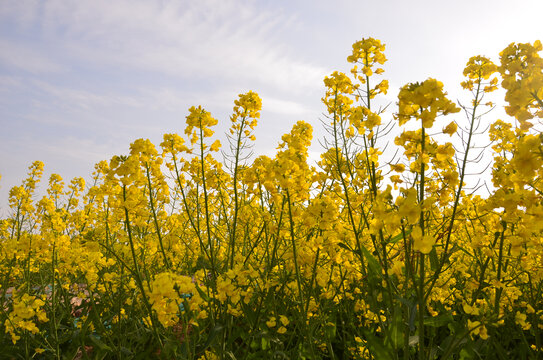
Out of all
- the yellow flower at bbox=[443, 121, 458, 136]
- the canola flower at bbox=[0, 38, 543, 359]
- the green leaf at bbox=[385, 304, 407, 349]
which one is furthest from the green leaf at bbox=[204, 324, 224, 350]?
the yellow flower at bbox=[443, 121, 458, 136]

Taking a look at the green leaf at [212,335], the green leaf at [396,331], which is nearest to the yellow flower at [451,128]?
the green leaf at [396,331]

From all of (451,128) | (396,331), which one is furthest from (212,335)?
(451,128)

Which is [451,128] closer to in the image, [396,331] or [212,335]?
[396,331]

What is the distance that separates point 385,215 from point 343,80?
135cm

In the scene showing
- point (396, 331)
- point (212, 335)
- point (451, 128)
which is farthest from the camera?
point (212, 335)

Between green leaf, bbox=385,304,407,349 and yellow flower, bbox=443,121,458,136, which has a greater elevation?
yellow flower, bbox=443,121,458,136

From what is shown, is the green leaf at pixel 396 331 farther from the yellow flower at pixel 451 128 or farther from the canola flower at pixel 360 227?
the yellow flower at pixel 451 128

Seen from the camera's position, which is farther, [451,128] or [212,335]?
[212,335]

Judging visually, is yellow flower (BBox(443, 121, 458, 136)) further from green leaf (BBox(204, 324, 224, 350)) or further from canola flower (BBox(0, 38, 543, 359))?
green leaf (BBox(204, 324, 224, 350))

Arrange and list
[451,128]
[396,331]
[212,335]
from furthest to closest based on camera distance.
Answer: [212,335] → [396,331] → [451,128]

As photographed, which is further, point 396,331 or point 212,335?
point 212,335

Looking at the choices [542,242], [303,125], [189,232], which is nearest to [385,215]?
[303,125]

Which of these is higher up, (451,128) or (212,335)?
(451,128)

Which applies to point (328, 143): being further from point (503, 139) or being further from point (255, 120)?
point (503, 139)
